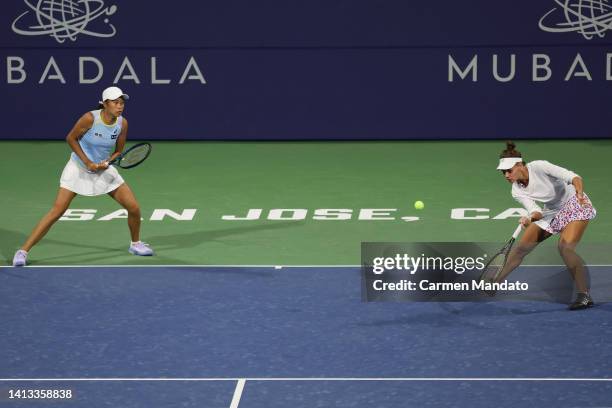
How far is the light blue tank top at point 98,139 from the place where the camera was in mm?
11414

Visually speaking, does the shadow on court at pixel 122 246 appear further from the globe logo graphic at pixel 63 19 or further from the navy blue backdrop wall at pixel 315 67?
the globe logo graphic at pixel 63 19

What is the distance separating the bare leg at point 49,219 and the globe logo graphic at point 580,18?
8.83 metres

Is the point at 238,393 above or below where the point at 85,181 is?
below

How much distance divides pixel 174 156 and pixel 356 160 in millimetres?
2536

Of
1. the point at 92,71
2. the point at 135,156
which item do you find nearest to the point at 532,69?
the point at 92,71

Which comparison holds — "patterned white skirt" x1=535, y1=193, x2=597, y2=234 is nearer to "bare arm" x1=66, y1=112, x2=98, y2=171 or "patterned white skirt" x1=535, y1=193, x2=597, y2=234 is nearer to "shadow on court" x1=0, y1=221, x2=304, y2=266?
"shadow on court" x1=0, y1=221, x2=304, y2=266

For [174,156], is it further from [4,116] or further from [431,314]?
[431,314]

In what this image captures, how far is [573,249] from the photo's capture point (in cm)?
988

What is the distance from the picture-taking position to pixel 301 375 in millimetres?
8312

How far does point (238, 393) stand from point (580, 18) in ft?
37.6

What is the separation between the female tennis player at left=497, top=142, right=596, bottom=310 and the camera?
32.1ft

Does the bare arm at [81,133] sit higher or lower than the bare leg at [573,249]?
higher

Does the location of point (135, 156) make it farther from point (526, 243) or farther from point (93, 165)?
A: point (526, 243)

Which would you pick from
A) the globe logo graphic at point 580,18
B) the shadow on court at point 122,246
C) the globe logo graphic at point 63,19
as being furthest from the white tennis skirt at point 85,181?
the globe logo graphic at point 580,18
